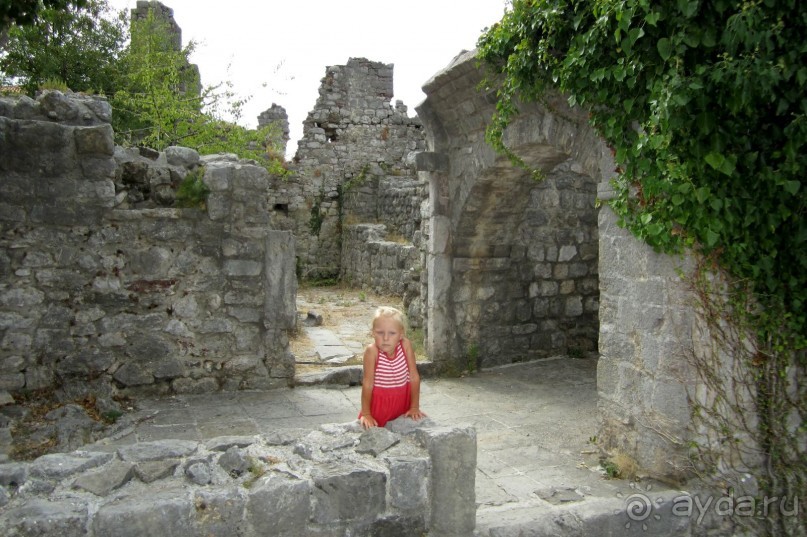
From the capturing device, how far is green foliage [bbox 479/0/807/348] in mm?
3121

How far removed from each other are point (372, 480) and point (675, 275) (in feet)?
6.88

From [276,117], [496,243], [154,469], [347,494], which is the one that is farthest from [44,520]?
[276,117]

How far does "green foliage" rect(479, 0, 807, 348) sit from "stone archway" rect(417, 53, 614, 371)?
6.42ft

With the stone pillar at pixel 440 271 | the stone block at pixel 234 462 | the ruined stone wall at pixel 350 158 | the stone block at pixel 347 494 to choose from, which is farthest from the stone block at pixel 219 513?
the ruined stone wall at pixel 350 158

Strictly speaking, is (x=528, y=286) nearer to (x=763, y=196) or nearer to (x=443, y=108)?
(x=443, y=108)

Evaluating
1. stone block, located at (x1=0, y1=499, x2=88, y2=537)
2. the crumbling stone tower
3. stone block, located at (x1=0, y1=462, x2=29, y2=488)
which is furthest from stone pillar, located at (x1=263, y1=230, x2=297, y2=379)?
the crumbling stone tower

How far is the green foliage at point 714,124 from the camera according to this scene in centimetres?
312

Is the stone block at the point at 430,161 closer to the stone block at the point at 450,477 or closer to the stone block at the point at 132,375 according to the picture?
the stone block at the point at 132,375

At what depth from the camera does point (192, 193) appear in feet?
18.9

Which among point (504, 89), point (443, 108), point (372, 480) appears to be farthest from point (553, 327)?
point (372, 480)

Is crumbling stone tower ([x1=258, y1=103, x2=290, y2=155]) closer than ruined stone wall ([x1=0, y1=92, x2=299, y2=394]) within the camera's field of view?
No

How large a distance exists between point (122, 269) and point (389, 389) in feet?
10.2

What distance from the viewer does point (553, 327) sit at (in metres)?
7.68

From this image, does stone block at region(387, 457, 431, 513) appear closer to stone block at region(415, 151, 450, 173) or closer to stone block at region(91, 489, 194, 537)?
stone block at region(91, 489, 194, 537)
